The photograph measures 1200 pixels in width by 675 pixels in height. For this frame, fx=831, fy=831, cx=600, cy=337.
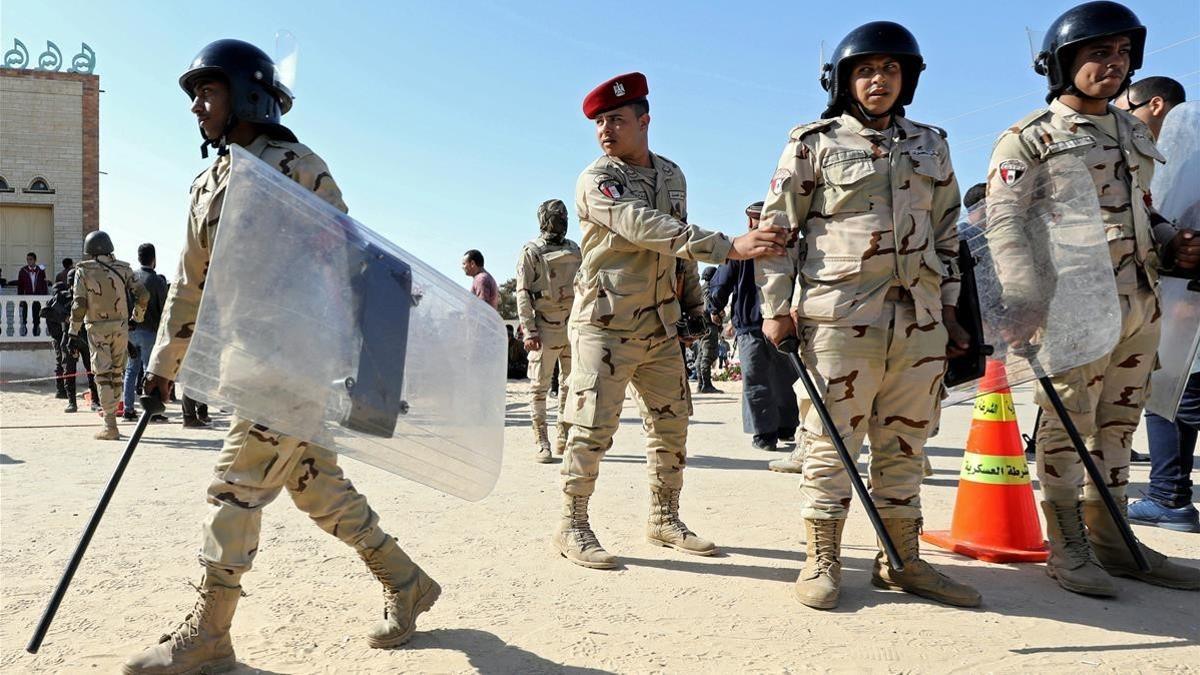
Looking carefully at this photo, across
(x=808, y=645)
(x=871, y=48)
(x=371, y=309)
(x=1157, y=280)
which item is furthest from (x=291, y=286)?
(x=1157, y=280)

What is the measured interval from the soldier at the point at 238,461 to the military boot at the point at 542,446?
13.3 feet

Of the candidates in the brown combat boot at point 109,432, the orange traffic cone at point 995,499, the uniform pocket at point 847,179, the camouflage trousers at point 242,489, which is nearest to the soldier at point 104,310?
the brown combat boot at point 109,432

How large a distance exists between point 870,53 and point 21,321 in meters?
19.9

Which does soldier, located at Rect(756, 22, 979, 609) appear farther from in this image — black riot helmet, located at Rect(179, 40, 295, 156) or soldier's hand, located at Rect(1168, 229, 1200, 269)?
black riot helmet, located at Rect(179, 40, 295, 156)

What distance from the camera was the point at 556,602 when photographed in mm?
3334

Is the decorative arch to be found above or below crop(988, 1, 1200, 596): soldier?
above

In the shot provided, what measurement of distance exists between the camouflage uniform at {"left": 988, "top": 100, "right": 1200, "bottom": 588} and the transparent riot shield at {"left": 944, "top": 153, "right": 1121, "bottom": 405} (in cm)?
1

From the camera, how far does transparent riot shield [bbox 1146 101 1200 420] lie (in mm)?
3839

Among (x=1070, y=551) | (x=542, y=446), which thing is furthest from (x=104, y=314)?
(x=1070, y=551)

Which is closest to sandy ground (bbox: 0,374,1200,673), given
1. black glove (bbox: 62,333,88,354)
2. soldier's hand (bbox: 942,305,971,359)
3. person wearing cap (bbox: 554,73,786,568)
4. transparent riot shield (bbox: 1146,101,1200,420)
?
person wearing cap (bbox: 554,73,786,568)

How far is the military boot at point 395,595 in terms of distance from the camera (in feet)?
9.32

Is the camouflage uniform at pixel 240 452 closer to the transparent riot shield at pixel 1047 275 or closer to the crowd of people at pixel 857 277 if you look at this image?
the crowd of people at pixel 857 277

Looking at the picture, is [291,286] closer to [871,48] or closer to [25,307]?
[871,48]

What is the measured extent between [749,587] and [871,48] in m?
2.25
